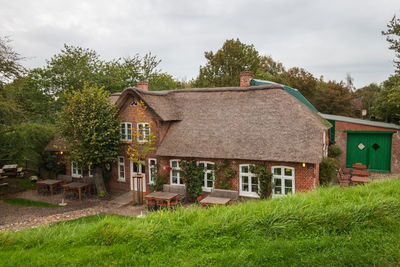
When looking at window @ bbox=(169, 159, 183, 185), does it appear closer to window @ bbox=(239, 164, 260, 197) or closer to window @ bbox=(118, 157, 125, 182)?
window @ bbox=(239, 164, 260, 197)

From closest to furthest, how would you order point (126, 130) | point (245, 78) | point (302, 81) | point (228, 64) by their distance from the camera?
point (126, 130) < point (245, 78) < point (302, 81) < point (228, 64)

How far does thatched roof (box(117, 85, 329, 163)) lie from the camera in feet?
42.8

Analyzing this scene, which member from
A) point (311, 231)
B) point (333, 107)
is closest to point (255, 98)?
point (311, 231)

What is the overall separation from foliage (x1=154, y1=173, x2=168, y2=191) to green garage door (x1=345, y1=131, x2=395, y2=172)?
50.5 feet

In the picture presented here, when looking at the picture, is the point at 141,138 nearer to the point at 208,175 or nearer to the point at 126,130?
the point at 126,130

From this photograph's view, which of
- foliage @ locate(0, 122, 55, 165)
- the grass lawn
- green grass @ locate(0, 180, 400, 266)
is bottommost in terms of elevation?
the grass lawn

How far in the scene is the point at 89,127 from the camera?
14945mm

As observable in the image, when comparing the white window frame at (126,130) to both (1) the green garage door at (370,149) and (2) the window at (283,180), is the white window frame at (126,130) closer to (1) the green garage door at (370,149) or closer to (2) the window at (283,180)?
(2) the window at (283,180)

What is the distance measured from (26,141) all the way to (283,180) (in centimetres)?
1747

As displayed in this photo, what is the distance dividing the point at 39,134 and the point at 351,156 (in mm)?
24382

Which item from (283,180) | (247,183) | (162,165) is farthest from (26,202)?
(283,180)

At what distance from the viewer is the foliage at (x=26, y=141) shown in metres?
17.6

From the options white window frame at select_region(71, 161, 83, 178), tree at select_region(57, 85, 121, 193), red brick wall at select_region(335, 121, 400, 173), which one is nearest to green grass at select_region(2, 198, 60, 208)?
tree at select_region(57, 85, 121, 193)

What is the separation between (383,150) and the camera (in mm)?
20406
